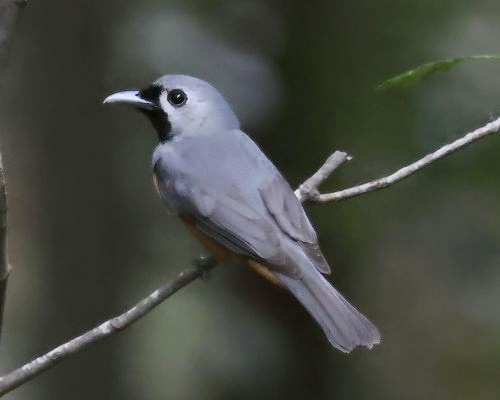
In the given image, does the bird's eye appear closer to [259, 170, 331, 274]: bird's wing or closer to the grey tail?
[259, 170, 331, 274]: bird's wing

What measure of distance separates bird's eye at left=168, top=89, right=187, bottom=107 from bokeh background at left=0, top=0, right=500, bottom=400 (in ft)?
3.84

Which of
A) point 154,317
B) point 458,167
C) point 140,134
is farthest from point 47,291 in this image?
point 458,167

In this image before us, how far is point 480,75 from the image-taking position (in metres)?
4.75

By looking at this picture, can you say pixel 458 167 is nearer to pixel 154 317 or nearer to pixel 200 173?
pixel 200 173

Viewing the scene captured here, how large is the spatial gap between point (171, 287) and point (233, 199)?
2.35 ft

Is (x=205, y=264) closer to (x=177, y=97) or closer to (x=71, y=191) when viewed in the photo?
(x=177, y=97)

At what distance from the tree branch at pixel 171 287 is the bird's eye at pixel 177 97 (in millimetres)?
800

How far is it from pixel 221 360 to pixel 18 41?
2.58 metres

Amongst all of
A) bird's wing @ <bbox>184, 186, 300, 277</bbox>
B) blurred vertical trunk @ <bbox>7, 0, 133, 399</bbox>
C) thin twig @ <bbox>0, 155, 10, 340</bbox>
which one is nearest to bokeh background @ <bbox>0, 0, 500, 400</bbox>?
blurred vertical trunk @ <bbox>7, 0, 133, 399</bbox>

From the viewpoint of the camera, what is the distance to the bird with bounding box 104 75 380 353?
11.0 feet

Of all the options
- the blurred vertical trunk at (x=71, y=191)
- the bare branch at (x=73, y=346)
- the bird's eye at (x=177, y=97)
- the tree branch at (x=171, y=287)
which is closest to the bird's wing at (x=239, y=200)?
the tree branch at (x=171, y=287)

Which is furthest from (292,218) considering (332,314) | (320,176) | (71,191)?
(71,191)

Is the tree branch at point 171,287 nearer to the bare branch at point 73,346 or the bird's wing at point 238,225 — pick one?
the bare branch at point 73,346

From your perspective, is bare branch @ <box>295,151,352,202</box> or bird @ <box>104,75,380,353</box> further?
bare branch @ <box>295,151,352,202</box>
